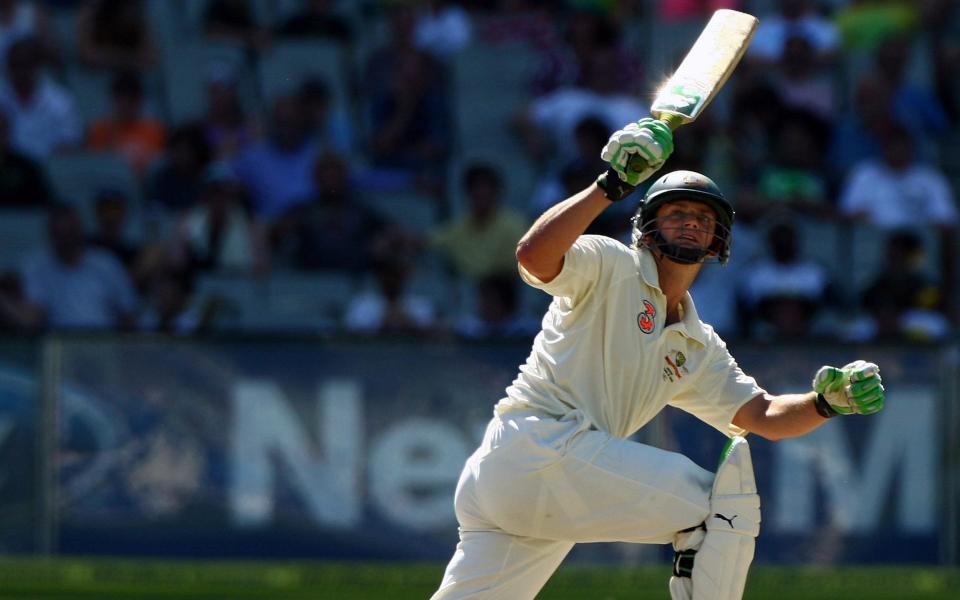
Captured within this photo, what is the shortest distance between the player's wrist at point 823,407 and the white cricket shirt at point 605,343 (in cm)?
39

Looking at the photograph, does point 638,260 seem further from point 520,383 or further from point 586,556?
point 586,556

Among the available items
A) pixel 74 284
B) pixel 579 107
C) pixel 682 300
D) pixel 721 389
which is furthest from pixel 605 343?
pixel 579 107

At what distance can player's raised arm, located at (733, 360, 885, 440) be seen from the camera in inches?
195

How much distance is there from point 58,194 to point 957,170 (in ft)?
19.7

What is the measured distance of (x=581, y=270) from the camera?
15.7ft

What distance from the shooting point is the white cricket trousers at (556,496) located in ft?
15.8

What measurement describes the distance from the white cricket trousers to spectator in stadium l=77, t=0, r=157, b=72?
7648 millimetres

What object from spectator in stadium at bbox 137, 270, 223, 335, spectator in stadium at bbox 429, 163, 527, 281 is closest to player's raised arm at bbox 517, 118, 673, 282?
spectator in stadium at bbox 137, 270, 223, 335

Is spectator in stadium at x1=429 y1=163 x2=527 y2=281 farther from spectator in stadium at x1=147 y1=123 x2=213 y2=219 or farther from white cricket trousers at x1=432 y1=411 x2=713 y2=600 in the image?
white cricket trousers at x1=432 y1=411 x2=713 y2=600

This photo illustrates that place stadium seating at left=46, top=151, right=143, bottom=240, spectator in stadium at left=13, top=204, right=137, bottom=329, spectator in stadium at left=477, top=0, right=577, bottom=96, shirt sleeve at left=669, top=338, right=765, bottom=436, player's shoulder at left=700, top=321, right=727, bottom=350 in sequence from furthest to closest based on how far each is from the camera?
spectator in stadium at left=477, top=0, right=577, bottom=96
stadium seating at left=46, top=151, right=143, bottom=240
spectator in stadium at left=13, top=204, right=137, bottom=329
shirt sleeve at left=669, top=338, right=765, bottom=436
player's shoulder at left=700, top=321, right=727, bottom=350

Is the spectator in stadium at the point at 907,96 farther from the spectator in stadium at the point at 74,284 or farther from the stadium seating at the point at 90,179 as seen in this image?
the spectator in stadium at the point at 74,284

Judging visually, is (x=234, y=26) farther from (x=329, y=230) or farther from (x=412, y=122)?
(x=329, y=230)

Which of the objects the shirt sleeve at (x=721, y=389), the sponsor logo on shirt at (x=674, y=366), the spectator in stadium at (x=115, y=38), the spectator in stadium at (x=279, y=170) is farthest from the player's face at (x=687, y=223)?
the spectator in stadium at (x=115, y=38)

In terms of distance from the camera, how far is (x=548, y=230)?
4609 millimetres
